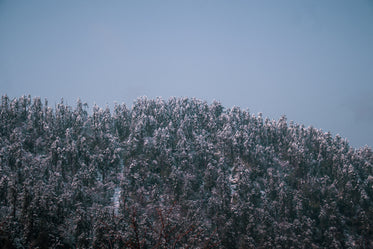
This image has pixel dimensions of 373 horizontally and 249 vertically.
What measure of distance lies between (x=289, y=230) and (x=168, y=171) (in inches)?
1453

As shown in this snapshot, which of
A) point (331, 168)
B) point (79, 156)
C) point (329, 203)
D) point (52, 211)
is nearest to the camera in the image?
point (52, 211)

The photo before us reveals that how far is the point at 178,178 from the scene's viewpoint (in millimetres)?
74938

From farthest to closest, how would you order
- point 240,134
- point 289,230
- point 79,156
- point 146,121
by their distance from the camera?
point 146,121
point 240,134
point 79,156
point 289,230

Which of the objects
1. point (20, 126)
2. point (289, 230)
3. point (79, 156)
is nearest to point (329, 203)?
point (289, 230)

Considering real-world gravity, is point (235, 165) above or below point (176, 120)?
below

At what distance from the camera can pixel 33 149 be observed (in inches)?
3268

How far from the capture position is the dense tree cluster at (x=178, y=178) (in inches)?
2055

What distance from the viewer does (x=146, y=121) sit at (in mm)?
100375

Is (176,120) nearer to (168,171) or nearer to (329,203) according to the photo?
(168,171)

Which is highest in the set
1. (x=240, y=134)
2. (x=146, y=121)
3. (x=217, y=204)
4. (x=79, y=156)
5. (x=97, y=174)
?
(x=146, y=121)

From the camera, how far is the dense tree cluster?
2055 inches

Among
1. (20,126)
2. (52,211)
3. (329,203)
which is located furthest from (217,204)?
(20,126)

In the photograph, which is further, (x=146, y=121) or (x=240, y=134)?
(x=146, y=121)

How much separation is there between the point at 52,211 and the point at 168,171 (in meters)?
35.2
